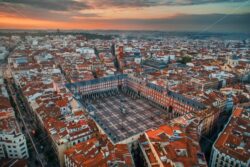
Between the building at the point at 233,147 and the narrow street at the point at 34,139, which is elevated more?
the building at the point at 233,147

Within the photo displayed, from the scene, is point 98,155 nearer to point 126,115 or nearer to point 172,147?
point 172,147

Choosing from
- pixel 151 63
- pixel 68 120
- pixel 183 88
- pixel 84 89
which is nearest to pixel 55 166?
pixel 68 120

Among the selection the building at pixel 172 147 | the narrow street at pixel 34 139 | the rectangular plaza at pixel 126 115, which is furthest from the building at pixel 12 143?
the building at pixel 172 147

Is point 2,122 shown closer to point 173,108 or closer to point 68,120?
point 68,120

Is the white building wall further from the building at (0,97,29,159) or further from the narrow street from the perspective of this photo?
the narrow street

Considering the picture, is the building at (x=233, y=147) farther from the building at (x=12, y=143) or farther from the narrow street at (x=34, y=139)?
the building at (x=12, y=143)

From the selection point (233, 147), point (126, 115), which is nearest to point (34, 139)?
point (126, 115)

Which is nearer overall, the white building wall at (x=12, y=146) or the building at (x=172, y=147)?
the building at (x=172, y=147)
